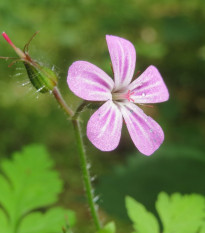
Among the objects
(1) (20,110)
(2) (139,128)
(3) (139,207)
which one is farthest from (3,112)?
(2) (139,128)

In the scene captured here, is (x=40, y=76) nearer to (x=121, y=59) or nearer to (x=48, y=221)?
(x=121, y=59)

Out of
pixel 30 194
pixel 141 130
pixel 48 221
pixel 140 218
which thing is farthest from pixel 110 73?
pixel 141 130

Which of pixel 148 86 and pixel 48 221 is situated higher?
pixel 148 86

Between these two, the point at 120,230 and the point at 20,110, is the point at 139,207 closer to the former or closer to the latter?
the point at 120,230

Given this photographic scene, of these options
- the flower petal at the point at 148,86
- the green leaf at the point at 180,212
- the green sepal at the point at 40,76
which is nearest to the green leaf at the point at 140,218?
the green leaf at the point at 180,212

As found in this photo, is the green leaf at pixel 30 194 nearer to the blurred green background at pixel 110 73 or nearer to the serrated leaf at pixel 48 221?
the serrated leaf at pixel 48 221

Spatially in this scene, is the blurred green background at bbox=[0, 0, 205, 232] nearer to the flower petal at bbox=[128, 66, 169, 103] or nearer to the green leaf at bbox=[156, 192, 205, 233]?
the green leaf at bbox=[156, 192, 205, 233]

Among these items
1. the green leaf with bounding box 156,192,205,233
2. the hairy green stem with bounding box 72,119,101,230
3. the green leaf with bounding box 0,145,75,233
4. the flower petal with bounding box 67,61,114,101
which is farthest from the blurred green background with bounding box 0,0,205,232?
the flower petal with bounding box 67,61,114,101
